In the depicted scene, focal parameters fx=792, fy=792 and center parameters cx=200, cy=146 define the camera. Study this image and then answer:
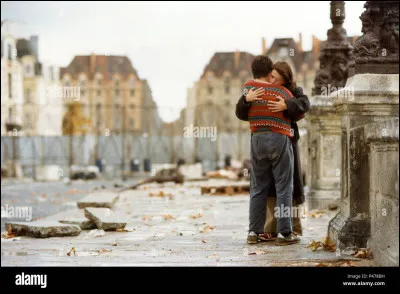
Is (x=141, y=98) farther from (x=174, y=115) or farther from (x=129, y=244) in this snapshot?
(x=129, y=244)

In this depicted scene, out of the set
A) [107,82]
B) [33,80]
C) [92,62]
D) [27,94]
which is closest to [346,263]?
[33,80]

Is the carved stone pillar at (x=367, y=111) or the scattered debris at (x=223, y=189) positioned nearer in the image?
the carved stone pillar at (x=367, y=111)

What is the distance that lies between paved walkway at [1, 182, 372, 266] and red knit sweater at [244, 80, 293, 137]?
1.19 meters

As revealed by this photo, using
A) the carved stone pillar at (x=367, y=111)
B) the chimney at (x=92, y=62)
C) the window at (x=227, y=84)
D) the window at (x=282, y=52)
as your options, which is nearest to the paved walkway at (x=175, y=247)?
the carved stone pillar at (x=367, y=111)

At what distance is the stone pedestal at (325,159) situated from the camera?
38.9 ft

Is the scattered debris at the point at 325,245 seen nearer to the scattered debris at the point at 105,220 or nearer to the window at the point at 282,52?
the scattered debris at the point at 105,220

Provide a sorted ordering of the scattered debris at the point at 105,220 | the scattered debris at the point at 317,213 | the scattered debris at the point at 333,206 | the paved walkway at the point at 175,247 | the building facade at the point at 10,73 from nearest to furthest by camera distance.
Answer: the paved walkway at the point at 175,247
the scattered debris at the point at 105,220
the scattered debris at the point at 317,213
the scattered debris at the point at 333,206
the building facade at the point at 10,73

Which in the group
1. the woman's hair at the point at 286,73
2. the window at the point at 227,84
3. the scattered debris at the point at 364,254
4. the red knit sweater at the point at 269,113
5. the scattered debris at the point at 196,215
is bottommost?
the scattered debris at the point at 196,215

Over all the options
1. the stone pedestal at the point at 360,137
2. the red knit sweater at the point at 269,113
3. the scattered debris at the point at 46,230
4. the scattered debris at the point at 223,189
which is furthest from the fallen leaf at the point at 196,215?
the scattered debris at the point at 223,189

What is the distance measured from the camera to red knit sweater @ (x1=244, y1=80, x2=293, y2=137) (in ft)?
25.8

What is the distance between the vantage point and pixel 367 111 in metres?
6.97

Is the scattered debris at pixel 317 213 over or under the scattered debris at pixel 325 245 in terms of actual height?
under

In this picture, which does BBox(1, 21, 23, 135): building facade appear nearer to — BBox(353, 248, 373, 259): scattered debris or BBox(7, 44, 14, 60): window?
BBox(7, 44, 14, 60): window

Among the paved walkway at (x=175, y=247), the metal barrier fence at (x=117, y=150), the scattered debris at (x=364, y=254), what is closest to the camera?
the scattered debris at (x=364, y=254)
